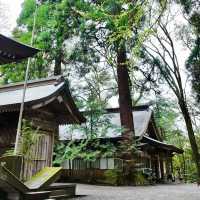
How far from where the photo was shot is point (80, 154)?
54.1 ft

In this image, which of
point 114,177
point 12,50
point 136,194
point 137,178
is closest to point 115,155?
point 114,177

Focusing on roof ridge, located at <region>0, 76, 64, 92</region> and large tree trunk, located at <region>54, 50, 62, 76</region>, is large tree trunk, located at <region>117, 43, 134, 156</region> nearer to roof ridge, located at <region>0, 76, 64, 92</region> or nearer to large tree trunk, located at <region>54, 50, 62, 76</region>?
large tree trunk, located at <region>54, 50, 62, 76</region>

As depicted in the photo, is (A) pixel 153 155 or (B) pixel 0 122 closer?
(B) pixel 0 122

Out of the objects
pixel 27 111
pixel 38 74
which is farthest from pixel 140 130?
pixel 27 111

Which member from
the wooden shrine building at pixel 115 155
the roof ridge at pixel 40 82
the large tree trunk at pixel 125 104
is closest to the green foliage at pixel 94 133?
the wooden shrine building at pixel 115 155

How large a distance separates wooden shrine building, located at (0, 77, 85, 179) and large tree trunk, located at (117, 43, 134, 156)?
5.24 meters

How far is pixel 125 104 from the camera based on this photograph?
18.1 m

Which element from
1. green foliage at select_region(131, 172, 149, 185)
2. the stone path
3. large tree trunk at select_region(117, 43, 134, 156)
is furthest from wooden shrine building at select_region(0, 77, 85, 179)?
green foliage at select_region(131, 172, 149, 185)

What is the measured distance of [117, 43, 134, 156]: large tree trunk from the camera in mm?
17281

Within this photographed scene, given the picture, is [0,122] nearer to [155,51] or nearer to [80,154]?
[80,154]

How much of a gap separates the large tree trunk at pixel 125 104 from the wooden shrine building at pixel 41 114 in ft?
17.2

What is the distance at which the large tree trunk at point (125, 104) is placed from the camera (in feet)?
56.7

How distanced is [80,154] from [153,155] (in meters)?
9.25

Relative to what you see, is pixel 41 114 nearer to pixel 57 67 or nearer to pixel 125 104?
pixel 125 104
